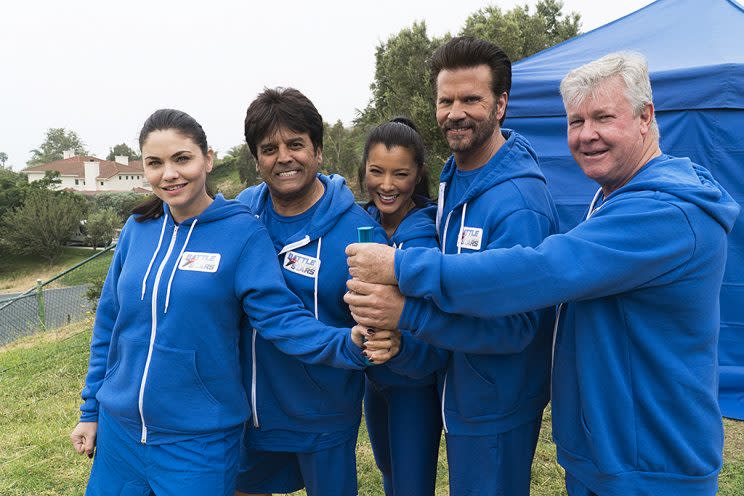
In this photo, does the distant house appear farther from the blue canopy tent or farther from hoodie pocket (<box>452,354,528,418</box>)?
hoodie pocket (<box>452,354,528,418</box>)

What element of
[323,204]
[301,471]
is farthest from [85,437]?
[323,204]

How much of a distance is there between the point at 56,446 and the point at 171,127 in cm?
320

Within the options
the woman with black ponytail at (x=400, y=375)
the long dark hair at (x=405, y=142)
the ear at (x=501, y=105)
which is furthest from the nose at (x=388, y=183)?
the ear at (x=501, y=105)

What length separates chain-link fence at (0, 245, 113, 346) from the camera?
32.7 ft

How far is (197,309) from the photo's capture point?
1761mm

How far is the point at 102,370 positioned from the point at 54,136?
344ft

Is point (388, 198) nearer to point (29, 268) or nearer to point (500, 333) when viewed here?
point (500, 333)

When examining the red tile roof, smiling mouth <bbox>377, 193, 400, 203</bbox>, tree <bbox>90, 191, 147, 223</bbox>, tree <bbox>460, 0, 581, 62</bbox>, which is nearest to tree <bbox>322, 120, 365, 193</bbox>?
tree <bbox>460, 0, 581, 62</bbox>

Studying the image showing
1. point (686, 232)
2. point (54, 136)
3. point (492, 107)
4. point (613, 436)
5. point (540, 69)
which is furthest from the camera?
Result: point (54, 136)

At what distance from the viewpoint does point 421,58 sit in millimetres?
19547

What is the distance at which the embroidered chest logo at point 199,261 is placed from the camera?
179 cm

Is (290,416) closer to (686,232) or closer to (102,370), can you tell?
(102,370)

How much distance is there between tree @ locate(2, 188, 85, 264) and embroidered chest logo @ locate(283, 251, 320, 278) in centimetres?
3915

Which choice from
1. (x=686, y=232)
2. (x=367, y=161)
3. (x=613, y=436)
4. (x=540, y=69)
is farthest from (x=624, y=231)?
(x=540, y=69)
